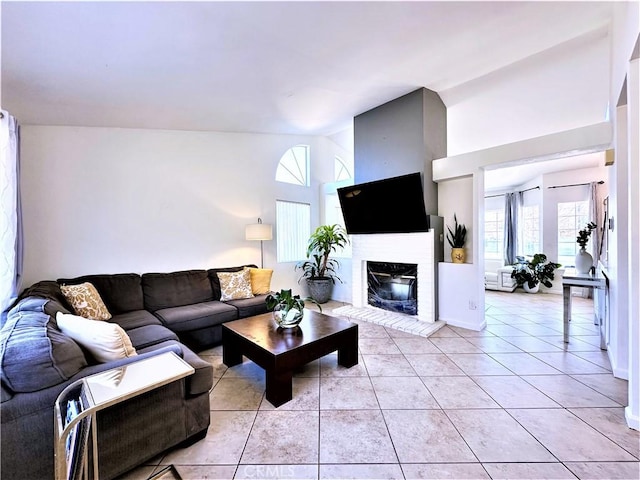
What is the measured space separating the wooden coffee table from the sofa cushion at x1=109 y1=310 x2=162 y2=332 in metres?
0.88

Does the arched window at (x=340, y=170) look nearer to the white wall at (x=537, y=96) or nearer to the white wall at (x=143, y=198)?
the white wall at (x=143, y=198)

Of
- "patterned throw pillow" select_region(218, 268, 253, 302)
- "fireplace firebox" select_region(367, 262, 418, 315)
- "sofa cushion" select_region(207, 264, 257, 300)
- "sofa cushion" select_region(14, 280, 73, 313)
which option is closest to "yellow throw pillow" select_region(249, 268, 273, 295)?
"patterned throw pillow" select_region(218, 268, 253, 302)

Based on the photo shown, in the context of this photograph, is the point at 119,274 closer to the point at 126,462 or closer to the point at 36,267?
the point at 36,267

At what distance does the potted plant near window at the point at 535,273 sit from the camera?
565 cm

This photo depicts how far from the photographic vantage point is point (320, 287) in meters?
5.12

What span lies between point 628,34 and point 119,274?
5379mm

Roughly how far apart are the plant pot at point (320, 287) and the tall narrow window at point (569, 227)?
17.3 ft

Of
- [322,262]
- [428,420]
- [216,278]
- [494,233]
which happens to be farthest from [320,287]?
[494,233]

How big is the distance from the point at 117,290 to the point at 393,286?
380 centimetres

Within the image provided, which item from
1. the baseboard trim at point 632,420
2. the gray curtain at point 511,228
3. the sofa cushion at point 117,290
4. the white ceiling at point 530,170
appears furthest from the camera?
the gray curtain at point 511,228

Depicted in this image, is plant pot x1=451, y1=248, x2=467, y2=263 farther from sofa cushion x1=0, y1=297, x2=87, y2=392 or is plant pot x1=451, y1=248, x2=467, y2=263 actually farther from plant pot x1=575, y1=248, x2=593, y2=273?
sofa cushion x1=0, y1=297, x2=87, y2=392

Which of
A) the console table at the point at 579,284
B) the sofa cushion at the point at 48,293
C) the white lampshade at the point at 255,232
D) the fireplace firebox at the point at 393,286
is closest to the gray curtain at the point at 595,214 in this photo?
the console table at the point at 579,284

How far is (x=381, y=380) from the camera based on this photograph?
7.93ft

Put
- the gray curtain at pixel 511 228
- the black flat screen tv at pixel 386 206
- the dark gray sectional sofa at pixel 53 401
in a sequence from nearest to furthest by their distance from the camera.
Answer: the dark gray sectional sofa at pixel 53 401 < the black flat screen tv at pixel 386 206 < the gray curtain at pixel 511 228
